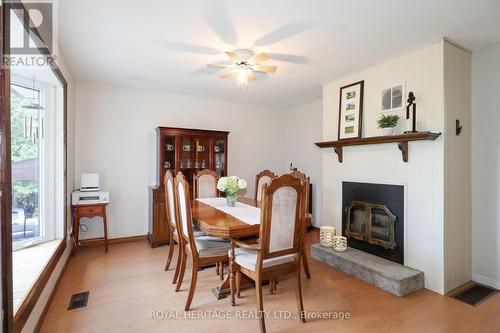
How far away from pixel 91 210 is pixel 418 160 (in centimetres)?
408

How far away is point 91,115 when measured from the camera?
4031 millimetres

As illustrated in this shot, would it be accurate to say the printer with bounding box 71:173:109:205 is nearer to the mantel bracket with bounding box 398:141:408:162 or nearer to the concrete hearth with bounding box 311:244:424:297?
the concrete hearth with bounding box 311:244:424:297

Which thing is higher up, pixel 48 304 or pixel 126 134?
pixel 126 134

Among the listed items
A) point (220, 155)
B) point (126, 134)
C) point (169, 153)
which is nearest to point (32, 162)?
point (126, 134)

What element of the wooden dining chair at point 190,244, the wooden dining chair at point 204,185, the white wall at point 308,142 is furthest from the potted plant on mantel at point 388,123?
the wooden dining chair at point 204,185

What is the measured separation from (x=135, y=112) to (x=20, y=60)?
1.96 m

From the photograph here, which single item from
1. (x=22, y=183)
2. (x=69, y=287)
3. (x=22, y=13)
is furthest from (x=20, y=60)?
(x=69, y=287)

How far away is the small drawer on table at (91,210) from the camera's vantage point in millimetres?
3559

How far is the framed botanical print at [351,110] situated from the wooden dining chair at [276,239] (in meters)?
1.76

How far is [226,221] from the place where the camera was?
2.32 m

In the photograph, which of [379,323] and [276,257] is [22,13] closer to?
[276,257]

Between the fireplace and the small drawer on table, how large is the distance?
335 cm

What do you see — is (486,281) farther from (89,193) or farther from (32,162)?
(32,162)

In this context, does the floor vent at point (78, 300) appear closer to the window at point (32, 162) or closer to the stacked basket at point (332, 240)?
the window at point (32, 162)
